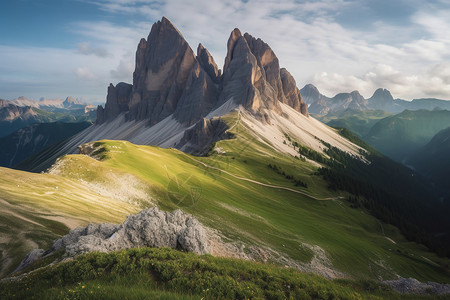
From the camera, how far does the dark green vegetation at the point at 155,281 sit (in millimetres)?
11258

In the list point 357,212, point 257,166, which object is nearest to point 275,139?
point 257,166

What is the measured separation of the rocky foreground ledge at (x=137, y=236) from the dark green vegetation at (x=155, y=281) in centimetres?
403

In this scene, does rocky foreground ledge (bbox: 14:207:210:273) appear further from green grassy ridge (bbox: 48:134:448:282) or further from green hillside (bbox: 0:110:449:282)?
green grassy ridge (bbox: 48:134:448:282)

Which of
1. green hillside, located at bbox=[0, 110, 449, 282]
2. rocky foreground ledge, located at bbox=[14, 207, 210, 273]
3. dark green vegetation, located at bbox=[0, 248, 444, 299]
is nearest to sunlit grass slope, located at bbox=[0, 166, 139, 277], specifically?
green hillside, located at bbox=[0, 110, 449, 282]

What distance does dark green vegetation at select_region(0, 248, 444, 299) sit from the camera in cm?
1126

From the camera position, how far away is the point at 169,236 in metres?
24.9

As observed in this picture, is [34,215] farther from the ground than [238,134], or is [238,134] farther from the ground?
[238,134]

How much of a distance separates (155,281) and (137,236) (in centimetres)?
1085

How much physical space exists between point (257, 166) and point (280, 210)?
175 feet

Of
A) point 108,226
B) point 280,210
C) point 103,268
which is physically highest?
point 103,268

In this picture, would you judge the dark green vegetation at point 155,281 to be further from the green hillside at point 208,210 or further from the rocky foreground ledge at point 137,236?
the green hillside at point 208,210

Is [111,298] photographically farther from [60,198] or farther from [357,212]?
[357,212]

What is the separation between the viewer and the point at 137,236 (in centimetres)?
2292

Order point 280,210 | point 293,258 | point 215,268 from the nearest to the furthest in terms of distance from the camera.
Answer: point 215,268
point 293,258
point 280,210
